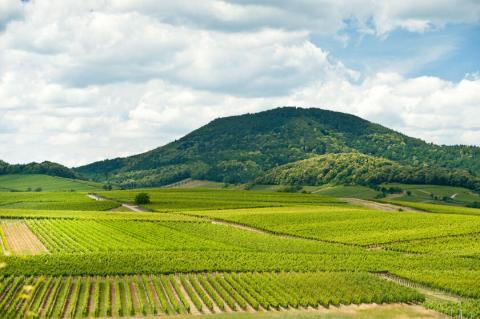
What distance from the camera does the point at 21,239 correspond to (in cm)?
8112

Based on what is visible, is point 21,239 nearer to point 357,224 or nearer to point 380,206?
point 357,224

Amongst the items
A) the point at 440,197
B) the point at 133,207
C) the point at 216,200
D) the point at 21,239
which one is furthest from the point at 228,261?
the point at 440,197

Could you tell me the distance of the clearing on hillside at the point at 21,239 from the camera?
70.4m

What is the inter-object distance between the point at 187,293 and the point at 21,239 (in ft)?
133

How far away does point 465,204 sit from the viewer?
180 meters

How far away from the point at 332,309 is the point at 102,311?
752 inches

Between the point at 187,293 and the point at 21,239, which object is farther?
the point at 21,239

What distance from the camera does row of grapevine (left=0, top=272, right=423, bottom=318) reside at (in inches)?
1770

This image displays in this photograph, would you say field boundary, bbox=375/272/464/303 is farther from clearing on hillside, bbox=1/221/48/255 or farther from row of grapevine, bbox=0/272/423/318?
clearing on hillside, bbox=1/221/48/255

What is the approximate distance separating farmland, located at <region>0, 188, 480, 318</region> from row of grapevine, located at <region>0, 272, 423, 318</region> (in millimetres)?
135

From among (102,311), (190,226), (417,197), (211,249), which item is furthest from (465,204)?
(102,311)

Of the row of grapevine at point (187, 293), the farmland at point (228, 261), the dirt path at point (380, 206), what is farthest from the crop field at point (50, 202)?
the row of grapevine at point (187, 293)

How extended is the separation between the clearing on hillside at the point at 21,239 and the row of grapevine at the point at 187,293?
15775mm

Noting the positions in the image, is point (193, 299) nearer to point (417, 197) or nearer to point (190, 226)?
point (190, 226)
